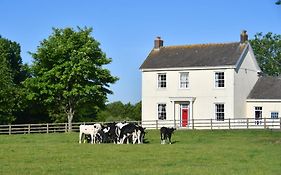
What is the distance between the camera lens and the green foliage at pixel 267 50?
94.0 m

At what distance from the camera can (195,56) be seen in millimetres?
55125

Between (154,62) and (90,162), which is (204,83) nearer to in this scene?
(154,62)

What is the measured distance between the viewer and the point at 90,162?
70.9ft

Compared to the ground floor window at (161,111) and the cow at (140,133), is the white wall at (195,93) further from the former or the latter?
the cow at (140,133)

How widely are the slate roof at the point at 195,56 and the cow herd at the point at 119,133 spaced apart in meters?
18.1

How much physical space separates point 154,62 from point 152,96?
130 inches

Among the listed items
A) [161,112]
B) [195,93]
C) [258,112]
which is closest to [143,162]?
[195,93]

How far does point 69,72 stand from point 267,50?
48.7m

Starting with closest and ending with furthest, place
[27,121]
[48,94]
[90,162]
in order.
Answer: [90,162] < [48,94] < [27,121]

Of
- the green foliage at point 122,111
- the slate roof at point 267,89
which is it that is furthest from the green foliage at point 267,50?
the slate roof at point 267,89

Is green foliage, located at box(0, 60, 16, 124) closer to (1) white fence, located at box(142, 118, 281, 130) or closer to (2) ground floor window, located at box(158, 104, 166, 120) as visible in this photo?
(1) white fence, located at box(142, 118, 281, 130)

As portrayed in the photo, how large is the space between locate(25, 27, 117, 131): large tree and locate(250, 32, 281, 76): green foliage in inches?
1620

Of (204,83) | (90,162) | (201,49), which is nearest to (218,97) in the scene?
(204,83)

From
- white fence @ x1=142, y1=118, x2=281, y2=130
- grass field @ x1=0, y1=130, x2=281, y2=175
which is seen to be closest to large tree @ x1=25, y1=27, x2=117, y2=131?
white fence @ x1=142, y1=118, x2=281, y2=130
